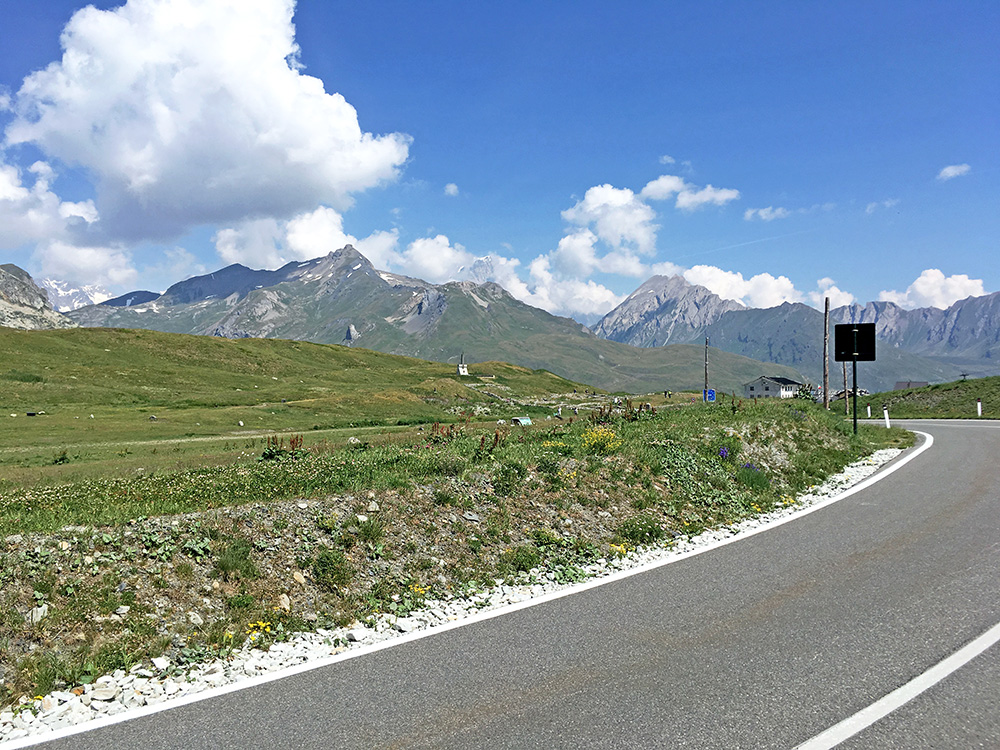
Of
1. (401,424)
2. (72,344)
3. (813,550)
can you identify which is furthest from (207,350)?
(813,550)

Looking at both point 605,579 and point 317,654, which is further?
point 605,579

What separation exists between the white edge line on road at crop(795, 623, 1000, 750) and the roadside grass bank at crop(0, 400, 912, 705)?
194 inches

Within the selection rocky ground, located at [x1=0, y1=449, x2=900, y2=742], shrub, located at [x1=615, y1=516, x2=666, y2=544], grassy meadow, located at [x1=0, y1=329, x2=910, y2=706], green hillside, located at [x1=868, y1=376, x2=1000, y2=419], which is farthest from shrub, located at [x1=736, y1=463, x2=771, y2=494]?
green hillside, located at [x1=868, y1=376, x2=1000, y2=419]

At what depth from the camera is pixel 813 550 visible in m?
11.4

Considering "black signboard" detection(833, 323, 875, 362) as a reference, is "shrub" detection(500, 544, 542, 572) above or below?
below

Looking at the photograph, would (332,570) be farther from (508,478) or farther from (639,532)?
(639,532)

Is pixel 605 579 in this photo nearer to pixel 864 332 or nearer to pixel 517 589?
pixel 517 589

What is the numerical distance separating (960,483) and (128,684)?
68.7 ft

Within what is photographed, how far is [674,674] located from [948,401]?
217ft

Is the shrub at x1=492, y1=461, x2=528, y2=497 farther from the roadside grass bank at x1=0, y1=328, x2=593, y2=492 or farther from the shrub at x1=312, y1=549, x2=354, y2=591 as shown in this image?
the roadside grass bank at x1=0, y1=328, x2=593, y2=492

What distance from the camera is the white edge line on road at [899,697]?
5.59 meters

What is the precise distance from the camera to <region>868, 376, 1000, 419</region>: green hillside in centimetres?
5206

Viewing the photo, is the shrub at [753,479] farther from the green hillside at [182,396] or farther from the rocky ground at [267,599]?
the green hillside at [182,396]

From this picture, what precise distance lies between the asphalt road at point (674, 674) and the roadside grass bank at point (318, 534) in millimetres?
1513
